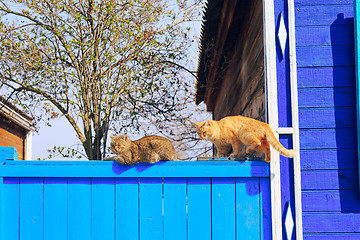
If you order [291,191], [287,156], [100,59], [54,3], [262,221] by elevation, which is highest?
[54,3]

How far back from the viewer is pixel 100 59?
7258 millimetres

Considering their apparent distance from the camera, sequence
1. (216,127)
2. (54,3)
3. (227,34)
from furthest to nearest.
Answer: (54,3), (227,34), (216,127)

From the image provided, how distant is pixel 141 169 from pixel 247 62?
250 centimetres

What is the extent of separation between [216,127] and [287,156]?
31.5 inches

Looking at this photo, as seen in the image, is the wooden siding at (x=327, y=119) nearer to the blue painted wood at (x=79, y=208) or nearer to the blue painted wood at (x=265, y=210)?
the blue painted wood at (x=265, y=210)

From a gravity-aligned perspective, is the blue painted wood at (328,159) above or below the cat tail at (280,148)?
below

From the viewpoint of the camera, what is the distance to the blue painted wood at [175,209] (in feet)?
11.9

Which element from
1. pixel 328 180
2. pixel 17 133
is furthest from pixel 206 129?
pixel 17 133

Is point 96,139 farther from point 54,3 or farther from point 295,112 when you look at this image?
point 295,112

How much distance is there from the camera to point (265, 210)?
3.64 meters

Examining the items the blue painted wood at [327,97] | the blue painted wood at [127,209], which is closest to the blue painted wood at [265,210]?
the blue painted wood at [327,97]

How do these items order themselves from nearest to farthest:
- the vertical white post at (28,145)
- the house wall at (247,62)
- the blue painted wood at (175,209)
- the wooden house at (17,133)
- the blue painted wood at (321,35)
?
the blue painted wood at (175,209) < the blue painted wood at (321,35) < the house wall at (247,62) < the wooden house at (17,133) < the vertical white post at (28,145)

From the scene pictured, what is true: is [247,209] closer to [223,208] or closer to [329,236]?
[223,208]

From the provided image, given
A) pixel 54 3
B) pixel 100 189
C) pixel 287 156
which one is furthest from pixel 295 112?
pixel 54 3
